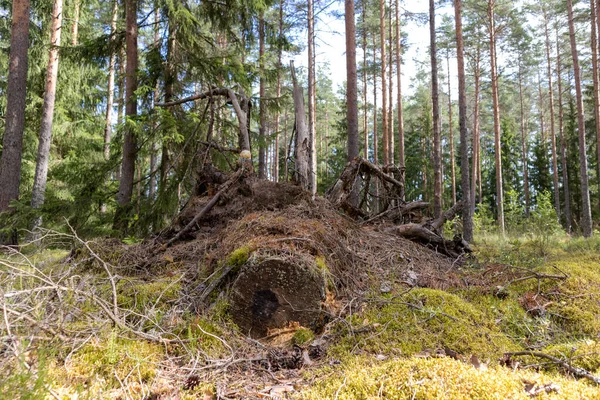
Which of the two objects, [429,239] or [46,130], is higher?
[46,130]

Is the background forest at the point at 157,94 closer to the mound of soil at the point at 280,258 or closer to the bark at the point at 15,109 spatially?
the bark at the point at 15,109

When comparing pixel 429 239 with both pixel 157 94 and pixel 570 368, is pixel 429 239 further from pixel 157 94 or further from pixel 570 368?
pixel 157 94

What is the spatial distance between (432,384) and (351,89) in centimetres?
923

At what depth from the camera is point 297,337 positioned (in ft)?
10.3

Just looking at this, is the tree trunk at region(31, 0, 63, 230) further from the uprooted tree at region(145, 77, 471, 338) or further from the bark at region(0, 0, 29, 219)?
the uprooted tree at region(145, 77, 471, 338)

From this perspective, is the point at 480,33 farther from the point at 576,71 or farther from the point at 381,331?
the point at 381,331

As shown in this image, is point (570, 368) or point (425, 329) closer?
point (570, 368)

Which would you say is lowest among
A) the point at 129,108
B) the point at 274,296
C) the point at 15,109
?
the point at 274,296

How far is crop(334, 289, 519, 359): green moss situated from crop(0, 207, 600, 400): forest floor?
0.04 feet

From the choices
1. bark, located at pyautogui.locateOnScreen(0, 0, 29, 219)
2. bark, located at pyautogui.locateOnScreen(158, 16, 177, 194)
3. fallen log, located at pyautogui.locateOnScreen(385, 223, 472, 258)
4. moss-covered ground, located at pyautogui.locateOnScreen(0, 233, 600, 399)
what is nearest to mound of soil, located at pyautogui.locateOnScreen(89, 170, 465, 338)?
moss-covered ground, located at pyautogui.locateOnScreen(0, 233, 600, 399)

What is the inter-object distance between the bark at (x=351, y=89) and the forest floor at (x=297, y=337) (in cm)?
563

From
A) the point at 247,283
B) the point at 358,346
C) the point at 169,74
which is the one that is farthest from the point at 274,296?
the point at 169,74

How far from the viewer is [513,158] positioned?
34.9 meters

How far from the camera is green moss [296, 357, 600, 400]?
1884 mm
